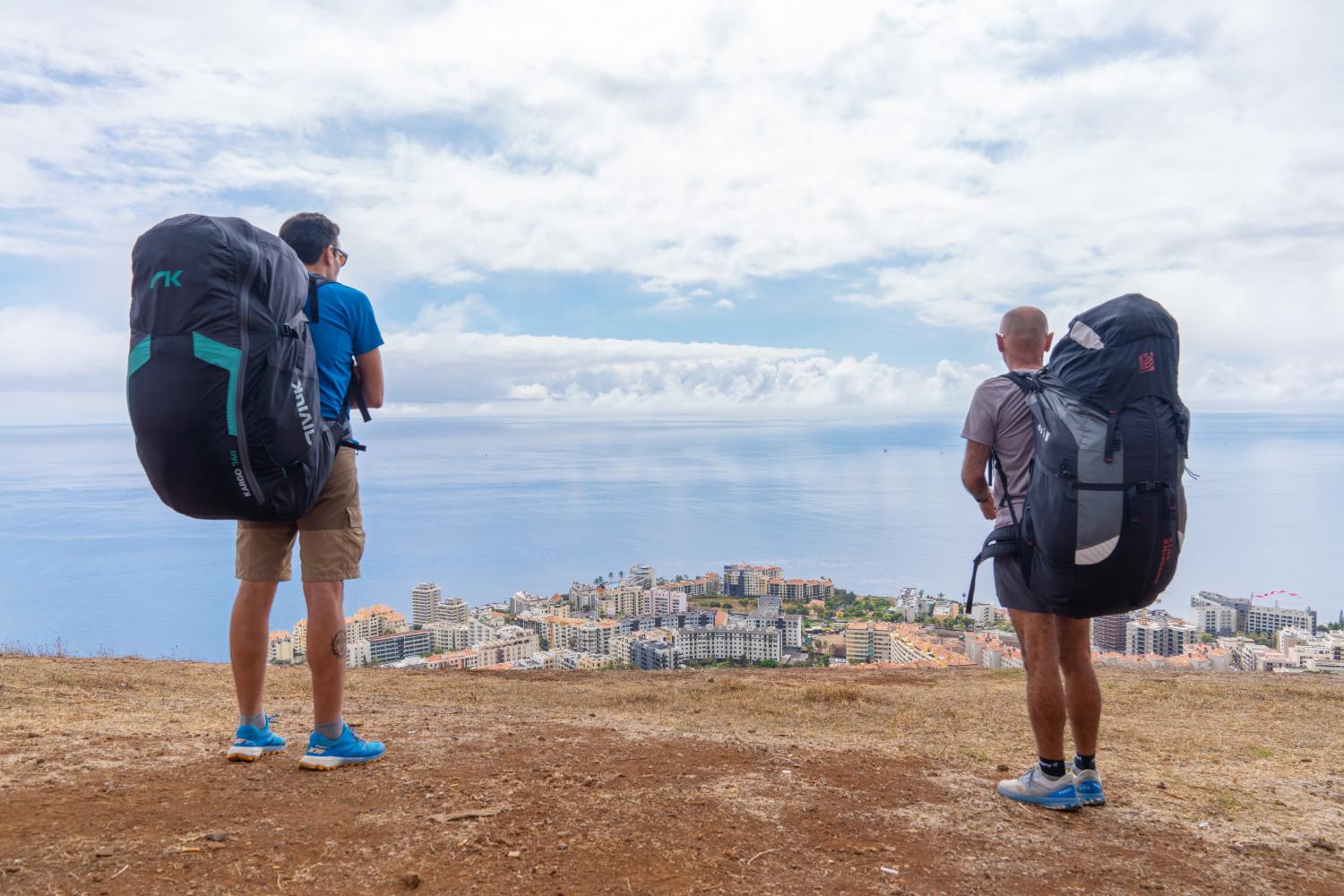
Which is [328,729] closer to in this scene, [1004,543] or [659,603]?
[1004,543]

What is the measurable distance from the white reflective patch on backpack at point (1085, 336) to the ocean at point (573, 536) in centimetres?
985

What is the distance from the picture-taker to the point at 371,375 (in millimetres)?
2963

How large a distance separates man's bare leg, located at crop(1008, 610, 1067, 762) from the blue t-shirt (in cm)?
256

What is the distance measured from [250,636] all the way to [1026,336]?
10.4ft

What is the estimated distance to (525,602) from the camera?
2759 centimetres

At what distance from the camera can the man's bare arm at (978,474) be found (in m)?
2.82

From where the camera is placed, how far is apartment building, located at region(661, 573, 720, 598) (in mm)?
32944

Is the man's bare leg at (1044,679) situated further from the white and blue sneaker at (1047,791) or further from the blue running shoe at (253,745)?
the blue running shoe at (253,745)

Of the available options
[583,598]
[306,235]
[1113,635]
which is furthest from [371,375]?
[583,598]

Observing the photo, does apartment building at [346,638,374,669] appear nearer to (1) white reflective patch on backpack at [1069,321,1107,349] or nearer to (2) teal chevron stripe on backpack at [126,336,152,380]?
(2) teal chevron stripe on backpack at [126,336,152,380]

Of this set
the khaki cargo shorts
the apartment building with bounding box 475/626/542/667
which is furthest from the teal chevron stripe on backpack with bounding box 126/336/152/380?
the apartment building with bounding box 475/626/542/667

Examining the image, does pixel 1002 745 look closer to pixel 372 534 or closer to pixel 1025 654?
pixel 1025 654

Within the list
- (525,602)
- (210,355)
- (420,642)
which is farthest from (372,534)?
(210,355)

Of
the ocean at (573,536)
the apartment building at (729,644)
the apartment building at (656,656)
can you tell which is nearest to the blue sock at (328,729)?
the ocean at (573,536)
